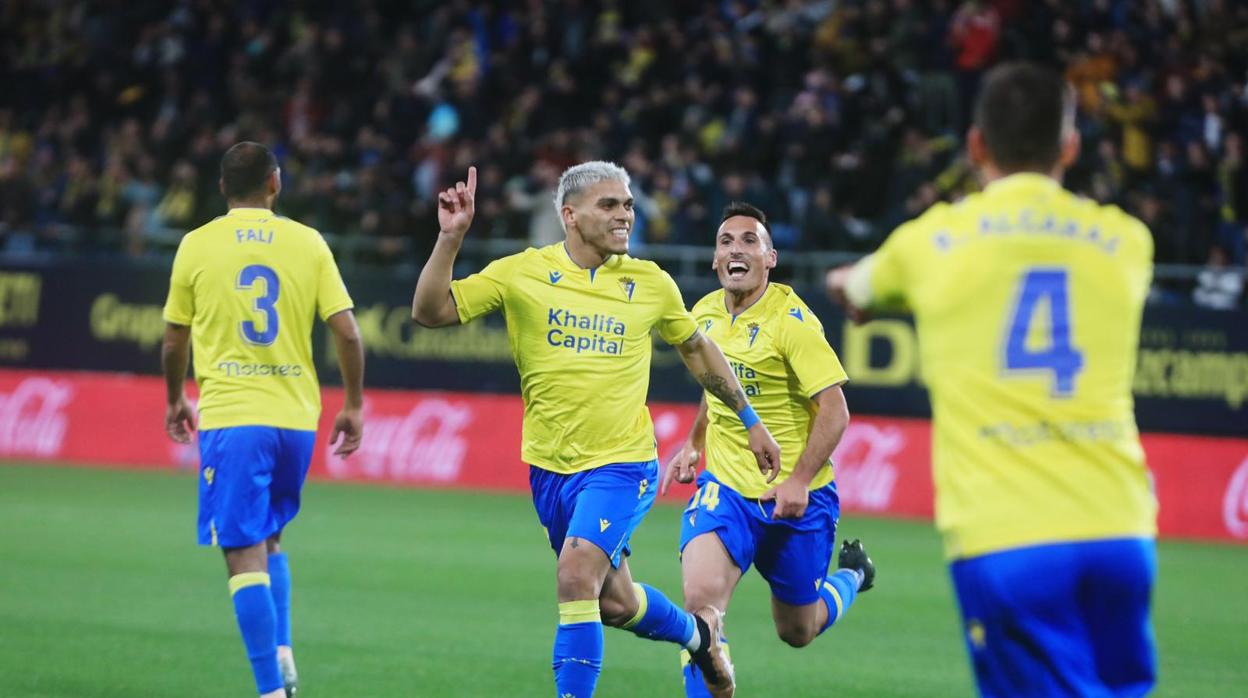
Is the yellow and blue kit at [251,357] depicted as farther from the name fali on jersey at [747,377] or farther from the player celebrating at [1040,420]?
the player celebrating at [1040,420]

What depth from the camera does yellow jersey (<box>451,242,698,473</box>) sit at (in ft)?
24.2

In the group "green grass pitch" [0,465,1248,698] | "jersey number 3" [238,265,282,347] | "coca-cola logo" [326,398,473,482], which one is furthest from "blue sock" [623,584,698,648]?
"coca-cola logo" [326,398,473,482]

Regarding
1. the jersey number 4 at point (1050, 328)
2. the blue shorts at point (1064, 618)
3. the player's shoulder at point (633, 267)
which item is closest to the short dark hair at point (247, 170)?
the player's shoulder at point (633, 267)

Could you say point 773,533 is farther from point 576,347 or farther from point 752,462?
point 576,347

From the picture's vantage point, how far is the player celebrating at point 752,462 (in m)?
7.81

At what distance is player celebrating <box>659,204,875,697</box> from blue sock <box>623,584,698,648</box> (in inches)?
10.8

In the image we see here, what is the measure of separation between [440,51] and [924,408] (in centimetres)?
912

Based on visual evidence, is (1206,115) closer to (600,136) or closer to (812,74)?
(812,74)

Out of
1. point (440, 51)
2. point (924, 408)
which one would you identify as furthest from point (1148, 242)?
point (440, 51)

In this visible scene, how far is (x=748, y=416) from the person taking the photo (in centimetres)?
739

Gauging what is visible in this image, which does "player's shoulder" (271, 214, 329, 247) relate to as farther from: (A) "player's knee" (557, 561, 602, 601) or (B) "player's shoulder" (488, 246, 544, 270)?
(A) "player's knee" (557, 561, 602, 601)

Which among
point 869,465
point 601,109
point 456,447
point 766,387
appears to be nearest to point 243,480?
point 766,387

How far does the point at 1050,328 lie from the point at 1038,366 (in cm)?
10

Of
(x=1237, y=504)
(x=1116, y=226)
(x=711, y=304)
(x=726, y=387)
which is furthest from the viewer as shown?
(x=1237, y=504)
